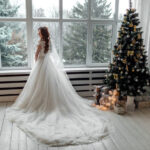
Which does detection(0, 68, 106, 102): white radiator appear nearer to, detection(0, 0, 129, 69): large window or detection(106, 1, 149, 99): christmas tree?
detection(0, 0, 129, 69): large window

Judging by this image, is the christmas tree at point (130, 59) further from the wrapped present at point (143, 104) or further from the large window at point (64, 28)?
the large window at point (64, 28)

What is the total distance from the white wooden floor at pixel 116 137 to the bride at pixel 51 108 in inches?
5.1

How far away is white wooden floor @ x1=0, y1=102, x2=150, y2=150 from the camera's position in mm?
2988

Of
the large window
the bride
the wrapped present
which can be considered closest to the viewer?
the bride

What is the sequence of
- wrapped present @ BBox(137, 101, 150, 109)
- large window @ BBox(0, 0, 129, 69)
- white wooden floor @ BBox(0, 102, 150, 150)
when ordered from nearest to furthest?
white wooden floor @ BBox(0, 102, 150, 150)
wrapped present @ BBox(137, 101, 150, 109)
large window @ BBox(0, 0, 129, 69)

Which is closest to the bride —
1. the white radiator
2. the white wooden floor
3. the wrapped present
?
the white wooden floor

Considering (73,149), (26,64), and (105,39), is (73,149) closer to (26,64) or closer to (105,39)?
(26,64)

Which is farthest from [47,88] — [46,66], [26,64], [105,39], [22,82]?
[105,39]

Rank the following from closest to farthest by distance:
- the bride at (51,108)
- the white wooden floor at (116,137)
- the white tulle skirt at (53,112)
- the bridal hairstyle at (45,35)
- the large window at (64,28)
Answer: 1. the white wooden floor at (116,137)
2. the white tulle skirt at (53,112)
3. the bride at (51,108)
4. the bridal hairstyle at (45,35)
5. the large window at (64,28)

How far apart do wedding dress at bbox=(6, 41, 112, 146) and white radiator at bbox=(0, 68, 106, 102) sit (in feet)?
1.26

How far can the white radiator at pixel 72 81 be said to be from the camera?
4465 millimetres

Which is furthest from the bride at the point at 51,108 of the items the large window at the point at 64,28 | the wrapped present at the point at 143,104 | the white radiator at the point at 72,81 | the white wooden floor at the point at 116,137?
the wrapped present at the point at 143,104

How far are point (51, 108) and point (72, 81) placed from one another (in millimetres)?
1043

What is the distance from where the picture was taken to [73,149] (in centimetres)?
294
